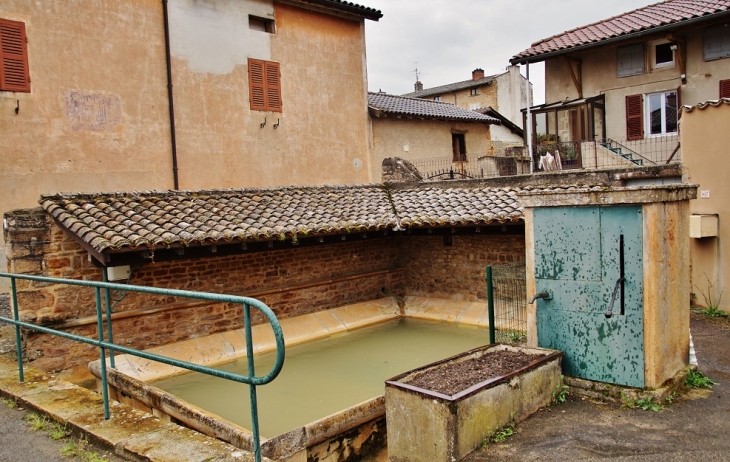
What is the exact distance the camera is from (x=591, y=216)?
5.22 metres

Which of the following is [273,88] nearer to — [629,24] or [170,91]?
[170,91]

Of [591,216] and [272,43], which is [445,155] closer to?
[272,43]

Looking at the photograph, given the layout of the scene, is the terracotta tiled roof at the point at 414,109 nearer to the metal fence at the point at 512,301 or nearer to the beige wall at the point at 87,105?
the beige wall at the point at 87,105

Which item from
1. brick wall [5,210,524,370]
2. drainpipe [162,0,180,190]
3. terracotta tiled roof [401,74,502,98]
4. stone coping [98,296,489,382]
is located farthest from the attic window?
terracotta tiled roof [401,74,502,98]

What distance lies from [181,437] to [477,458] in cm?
235

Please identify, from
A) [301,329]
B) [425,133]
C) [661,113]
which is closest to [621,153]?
[661,113]

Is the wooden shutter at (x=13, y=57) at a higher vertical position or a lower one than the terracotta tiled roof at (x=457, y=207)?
higher

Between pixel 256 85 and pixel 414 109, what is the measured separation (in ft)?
20.7

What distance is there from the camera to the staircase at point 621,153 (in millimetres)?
15512

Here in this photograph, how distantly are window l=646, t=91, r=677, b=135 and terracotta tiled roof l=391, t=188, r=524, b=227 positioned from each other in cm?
867

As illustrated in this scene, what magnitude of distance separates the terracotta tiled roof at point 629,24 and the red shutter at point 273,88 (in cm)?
838

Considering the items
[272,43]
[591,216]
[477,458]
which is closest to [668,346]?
[591,216]

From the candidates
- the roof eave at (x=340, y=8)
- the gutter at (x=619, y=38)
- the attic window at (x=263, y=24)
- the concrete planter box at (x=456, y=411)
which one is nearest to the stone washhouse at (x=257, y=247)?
the concrete planter box at (x=456, y=411)

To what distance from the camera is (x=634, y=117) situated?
54.5 ft
